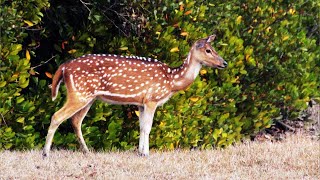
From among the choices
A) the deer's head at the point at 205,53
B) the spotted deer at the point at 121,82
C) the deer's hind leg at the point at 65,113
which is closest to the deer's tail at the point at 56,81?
the spotted deer at the point at 121,82

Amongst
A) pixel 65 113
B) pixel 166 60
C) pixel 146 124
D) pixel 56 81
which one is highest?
pixel 56 81

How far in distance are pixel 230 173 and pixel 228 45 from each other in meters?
3.66

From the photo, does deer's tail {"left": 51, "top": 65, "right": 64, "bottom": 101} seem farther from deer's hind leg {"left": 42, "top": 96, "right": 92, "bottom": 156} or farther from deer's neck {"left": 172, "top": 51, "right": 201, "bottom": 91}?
deer's neck {"left": 172, "top": 51, "right": 201, "bottom": 91}

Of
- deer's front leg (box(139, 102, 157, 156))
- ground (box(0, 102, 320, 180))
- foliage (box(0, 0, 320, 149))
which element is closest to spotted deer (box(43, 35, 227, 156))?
deer's front leg (box(139, 102, 157, 156))

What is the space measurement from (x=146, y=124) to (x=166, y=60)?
1.64 metres

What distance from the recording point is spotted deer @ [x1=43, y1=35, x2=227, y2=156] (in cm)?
1009

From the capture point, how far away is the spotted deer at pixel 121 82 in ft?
33.1

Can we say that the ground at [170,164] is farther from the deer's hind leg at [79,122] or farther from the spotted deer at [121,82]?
the spotted deer at [121,82]

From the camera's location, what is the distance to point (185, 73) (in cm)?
1071

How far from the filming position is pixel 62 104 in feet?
36.3

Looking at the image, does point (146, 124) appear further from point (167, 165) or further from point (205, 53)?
point (205, 53)

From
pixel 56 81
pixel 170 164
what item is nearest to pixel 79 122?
pixel 56 81

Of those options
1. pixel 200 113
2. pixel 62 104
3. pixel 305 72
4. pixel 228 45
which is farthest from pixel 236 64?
pixel 62 104

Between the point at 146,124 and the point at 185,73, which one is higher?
the point at 185,73
